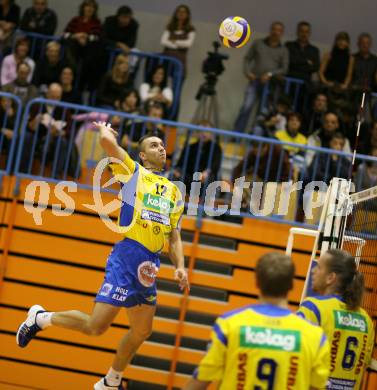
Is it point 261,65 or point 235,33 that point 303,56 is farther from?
point 235,33

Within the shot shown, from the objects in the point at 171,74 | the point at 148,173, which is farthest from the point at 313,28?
the point at 148,173

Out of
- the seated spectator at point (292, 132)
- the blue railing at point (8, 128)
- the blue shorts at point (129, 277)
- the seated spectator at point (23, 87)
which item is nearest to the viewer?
the blue shorts at point (129, 277)

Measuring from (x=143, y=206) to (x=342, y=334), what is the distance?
6.95 ft

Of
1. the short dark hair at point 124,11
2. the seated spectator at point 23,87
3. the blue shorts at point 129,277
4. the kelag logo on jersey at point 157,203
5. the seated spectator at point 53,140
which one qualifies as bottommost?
the blue shorts at point 129,277

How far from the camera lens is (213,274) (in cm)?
1007

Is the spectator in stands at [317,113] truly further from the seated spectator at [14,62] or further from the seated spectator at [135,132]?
the seated spectator at [14,62]

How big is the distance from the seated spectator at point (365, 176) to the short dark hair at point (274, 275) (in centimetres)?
558

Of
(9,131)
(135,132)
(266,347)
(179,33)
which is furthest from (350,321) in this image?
(179,33)

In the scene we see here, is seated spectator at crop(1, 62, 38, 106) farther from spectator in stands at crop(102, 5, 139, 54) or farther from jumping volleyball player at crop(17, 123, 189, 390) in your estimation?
jumping volleyball player at crop(17, 123, 189, 390)

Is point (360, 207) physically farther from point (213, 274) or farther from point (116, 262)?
point (116, 262)

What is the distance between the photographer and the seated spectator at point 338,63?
12.7 m

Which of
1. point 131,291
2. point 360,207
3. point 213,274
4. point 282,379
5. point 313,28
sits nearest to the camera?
point 282,379

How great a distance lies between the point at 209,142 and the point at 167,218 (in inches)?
139

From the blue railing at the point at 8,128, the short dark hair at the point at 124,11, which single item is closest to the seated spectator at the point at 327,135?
the short dark hair at the point at 124,11
